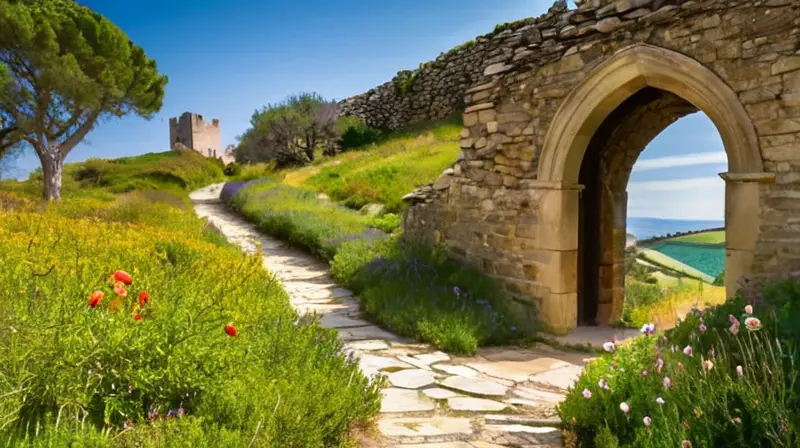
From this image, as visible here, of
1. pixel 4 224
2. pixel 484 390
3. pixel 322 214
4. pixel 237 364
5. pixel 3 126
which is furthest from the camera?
pixel 3 126

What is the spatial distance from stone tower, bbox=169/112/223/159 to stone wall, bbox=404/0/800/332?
34.9m

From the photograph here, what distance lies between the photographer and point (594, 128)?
238 inches

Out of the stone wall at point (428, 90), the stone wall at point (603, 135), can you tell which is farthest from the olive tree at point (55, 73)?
the stone wall at point (603, 135)

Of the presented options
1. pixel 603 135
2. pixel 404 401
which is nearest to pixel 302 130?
pixel 603 135

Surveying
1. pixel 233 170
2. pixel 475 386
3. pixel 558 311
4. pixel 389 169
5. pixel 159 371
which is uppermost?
pixel 233 170

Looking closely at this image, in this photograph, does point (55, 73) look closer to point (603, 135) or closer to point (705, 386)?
point (603, 135)

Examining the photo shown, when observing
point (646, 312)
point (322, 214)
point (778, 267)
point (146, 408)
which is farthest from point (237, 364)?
point (322, 214)

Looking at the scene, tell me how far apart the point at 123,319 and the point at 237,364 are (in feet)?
1.97

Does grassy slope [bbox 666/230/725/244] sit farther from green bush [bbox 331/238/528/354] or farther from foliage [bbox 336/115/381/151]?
foliage [bbox 336/115/381/151]

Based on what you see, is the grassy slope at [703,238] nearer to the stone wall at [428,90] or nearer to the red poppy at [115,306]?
the stone wall at [428,90]

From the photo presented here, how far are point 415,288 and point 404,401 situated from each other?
2710 mm

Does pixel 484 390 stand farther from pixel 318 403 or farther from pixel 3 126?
pixel 3 126

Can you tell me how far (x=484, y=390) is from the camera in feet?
13.6

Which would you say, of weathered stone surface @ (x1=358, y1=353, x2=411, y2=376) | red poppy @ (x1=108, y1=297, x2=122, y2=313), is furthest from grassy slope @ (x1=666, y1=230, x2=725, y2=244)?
red poppy @ (x1=108, y1=297, x2=122, y2=313)
